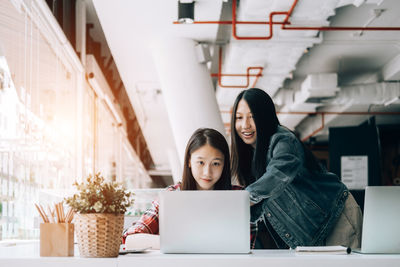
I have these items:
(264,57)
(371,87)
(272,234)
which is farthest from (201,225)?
(371,87)

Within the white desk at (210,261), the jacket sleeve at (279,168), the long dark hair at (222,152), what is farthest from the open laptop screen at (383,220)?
the long dark hair at (222,152)

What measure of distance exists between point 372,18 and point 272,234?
13.1 ft

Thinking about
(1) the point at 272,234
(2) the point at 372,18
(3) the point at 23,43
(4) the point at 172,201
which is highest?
(2) the point at 372,18

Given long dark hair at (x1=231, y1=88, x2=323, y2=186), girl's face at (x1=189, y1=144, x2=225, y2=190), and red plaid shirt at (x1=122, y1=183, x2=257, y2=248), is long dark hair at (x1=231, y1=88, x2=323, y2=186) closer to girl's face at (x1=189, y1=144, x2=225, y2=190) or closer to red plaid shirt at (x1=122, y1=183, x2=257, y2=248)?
girl's face at (x1=189, y1=144, x2=225, y2=190)

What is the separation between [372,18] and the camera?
208 inches

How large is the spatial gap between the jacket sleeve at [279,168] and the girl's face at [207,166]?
251 mm

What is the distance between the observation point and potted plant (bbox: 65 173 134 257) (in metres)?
1.48

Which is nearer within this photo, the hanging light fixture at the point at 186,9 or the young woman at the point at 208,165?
the young woman at the point at 208,165

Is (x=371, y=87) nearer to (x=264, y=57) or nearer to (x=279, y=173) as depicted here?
(x=264, y=57)

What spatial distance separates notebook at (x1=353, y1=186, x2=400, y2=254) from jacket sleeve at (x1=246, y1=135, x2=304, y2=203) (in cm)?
39

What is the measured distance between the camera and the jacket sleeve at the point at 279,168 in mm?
1814

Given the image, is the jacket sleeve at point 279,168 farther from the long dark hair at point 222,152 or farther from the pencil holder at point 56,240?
the pencil holder at point 56,240

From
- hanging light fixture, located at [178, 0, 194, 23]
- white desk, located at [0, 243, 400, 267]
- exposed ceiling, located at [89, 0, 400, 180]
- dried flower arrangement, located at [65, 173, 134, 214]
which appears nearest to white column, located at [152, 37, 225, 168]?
exposed ceiling, located at [89, 0, 400, 180]

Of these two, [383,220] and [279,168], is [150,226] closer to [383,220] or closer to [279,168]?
[279,168]
